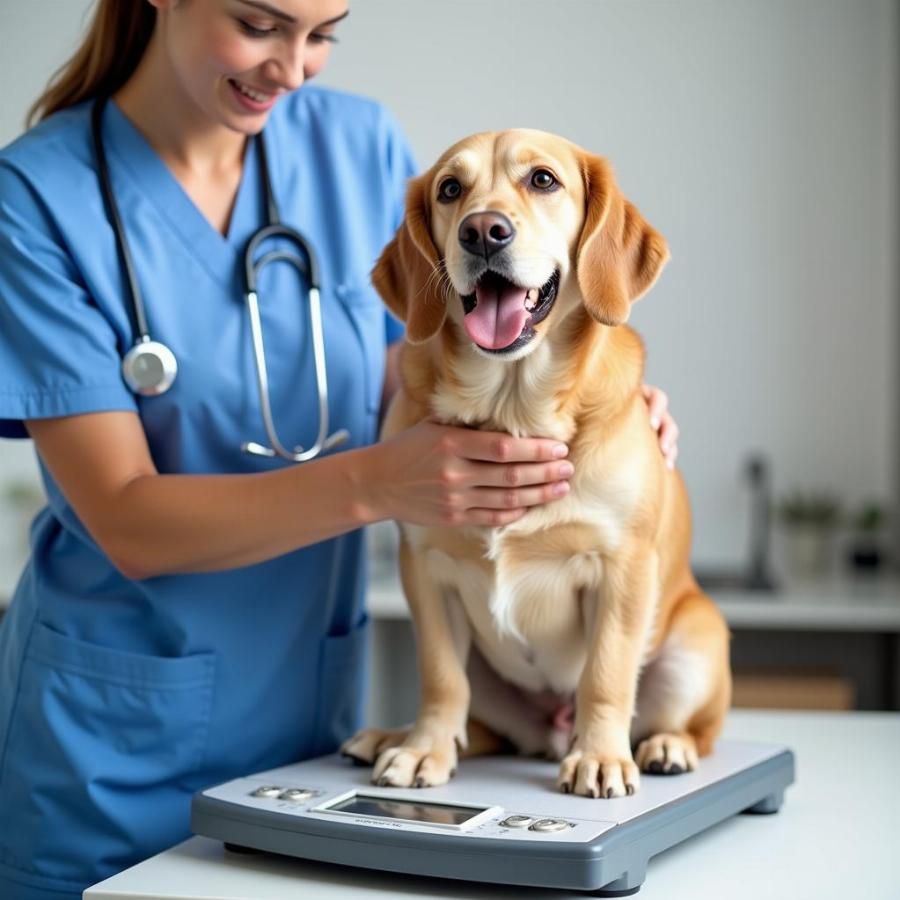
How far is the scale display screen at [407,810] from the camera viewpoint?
3.23 feet

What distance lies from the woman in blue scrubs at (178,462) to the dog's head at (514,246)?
0.13m

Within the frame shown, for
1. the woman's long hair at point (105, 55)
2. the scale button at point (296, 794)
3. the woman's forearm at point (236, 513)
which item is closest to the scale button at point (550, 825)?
the scale button at point (296, 794)

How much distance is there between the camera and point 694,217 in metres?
3.21

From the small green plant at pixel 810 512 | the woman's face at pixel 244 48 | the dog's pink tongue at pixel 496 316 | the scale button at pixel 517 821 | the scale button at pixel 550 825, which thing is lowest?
the scale button at pixel 517 821

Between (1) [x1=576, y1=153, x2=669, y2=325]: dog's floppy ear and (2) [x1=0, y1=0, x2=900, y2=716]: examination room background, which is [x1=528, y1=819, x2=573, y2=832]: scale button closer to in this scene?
(1) [x1=576, y1=153, x2=669, y2=325]: dog's floppy ear

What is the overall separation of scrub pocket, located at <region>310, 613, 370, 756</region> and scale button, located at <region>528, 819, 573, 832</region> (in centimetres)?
50

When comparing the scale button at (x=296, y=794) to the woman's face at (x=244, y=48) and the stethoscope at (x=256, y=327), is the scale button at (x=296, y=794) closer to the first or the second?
the stethoscope at (x=256, y=327)

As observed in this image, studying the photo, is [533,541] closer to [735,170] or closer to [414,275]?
[414,275]

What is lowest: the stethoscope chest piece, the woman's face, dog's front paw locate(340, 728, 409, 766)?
dog's front paw locate(340, 728, 409, 766)

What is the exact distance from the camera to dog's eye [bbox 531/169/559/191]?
1222 millimetres

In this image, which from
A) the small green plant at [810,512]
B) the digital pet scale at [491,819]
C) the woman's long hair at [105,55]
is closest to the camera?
the digital pet scale at [491,819]

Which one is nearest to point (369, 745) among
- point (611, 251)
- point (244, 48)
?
point (611, 251)

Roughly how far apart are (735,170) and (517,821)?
256 cm

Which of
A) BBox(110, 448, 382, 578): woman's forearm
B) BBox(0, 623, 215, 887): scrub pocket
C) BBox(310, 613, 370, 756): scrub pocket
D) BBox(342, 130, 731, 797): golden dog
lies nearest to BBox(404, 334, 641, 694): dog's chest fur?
BBox(342, 130, 731, 797): golden dog
